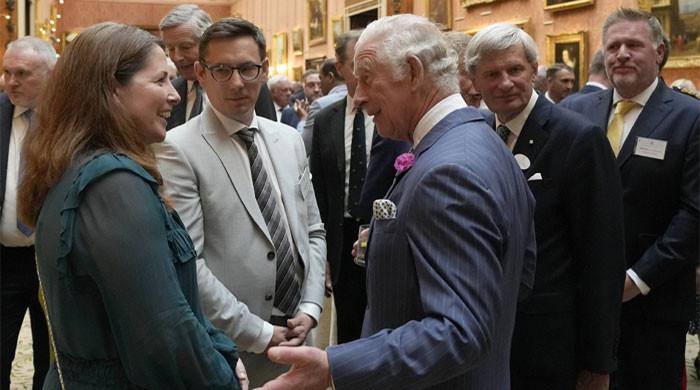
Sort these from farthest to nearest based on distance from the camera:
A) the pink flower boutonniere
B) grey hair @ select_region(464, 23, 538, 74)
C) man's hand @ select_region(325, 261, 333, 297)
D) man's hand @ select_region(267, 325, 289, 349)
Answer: man's hand @ select_region(325, 261, 333, 297) < grey hair @ select_region(464, 23, 538, 74) < man's hand @ select_region(267, 325, 289, 349) < the pink flower boutonniere

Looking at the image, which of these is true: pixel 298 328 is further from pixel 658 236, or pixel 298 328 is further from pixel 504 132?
pixel 658 236

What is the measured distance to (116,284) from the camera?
188 centimetres

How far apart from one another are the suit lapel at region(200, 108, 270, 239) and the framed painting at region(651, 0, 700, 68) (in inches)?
284

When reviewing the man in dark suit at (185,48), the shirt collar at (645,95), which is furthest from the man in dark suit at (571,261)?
the man in dark suit at (185,48)

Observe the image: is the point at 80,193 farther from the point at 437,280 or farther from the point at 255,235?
the point at 255,235

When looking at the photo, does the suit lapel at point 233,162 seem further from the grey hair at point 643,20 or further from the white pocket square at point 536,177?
the grey hair at point 643,20

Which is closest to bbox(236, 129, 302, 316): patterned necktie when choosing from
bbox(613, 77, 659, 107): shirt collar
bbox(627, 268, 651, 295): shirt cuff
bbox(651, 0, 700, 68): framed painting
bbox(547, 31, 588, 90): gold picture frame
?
bbox(627, 268, 651, 295): shirt cuff

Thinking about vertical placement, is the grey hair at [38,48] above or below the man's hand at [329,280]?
above

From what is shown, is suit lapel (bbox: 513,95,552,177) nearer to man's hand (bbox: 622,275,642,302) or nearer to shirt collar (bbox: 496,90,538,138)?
shirt collar (bbox: 496,90,538,138)

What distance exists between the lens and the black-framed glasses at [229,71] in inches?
120

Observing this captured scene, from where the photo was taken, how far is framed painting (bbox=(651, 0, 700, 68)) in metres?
8.71

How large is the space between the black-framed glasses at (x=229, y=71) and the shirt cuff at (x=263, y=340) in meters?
0.95

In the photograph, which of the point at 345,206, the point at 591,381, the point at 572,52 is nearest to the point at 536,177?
the point at 591,381

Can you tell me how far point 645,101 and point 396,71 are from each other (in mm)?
2250
